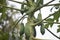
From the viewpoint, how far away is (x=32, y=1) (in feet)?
2.78

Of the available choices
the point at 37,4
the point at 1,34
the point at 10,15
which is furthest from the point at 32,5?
the point at 10,15

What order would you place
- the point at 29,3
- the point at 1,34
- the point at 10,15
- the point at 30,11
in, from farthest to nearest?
the point at 10,15 → the point at 1,34 → the point at 29,3 → the point at 30,11

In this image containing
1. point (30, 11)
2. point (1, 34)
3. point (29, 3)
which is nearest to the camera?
point (30, 11)

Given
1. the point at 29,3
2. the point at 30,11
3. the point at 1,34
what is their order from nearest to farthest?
the point at 30,11
the point at 29,3
the point at 1,34

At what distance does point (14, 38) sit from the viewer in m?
0.94

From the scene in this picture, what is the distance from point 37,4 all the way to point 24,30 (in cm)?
12

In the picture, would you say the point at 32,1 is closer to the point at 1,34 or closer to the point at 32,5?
the point at 32,5

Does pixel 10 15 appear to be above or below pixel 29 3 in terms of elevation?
below

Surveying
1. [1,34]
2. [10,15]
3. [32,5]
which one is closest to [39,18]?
[32,5]

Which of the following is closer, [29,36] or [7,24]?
[29,36]

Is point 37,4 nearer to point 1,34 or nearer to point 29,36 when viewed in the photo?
point 29,36

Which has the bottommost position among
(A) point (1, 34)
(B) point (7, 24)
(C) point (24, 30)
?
(B) point (7, 24)

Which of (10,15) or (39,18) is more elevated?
(39,18)

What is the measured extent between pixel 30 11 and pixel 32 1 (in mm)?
122
